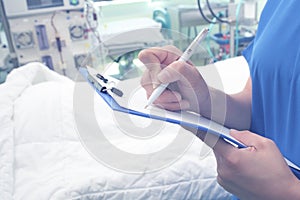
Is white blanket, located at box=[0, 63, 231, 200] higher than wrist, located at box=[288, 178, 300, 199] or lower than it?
lower

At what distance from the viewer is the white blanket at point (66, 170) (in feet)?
2.85

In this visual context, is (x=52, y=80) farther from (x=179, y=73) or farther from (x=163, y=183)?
(x=179, y=73)

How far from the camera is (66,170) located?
36.8 inches

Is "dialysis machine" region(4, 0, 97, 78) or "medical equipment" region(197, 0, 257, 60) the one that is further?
"medical equipment" region(197, 0, 257, 60)

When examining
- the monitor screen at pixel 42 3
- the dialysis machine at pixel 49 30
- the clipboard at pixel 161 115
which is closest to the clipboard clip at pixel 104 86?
the clipboard at pixel 161 115

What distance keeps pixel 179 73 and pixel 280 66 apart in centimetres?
20

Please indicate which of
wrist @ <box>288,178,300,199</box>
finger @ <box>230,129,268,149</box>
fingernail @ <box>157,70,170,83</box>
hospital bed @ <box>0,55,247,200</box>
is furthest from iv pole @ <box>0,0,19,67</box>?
wrist @ <box>288,178,300,199</box>

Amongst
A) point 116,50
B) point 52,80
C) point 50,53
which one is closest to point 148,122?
point 52,80

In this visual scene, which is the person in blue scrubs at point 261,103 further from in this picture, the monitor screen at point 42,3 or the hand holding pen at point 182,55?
the monitor screen at point 42,3

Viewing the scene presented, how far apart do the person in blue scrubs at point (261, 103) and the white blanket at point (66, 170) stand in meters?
0.27

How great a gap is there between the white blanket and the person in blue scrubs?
27 cm

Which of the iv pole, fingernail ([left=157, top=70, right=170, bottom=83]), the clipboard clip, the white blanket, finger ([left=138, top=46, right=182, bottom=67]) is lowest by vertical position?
the white blanket

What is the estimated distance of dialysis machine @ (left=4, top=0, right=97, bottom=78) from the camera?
2.04 metres

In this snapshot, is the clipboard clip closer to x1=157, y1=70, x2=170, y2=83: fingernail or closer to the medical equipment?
x1=157, y1=70, x2=170, y2=83: fingernail
